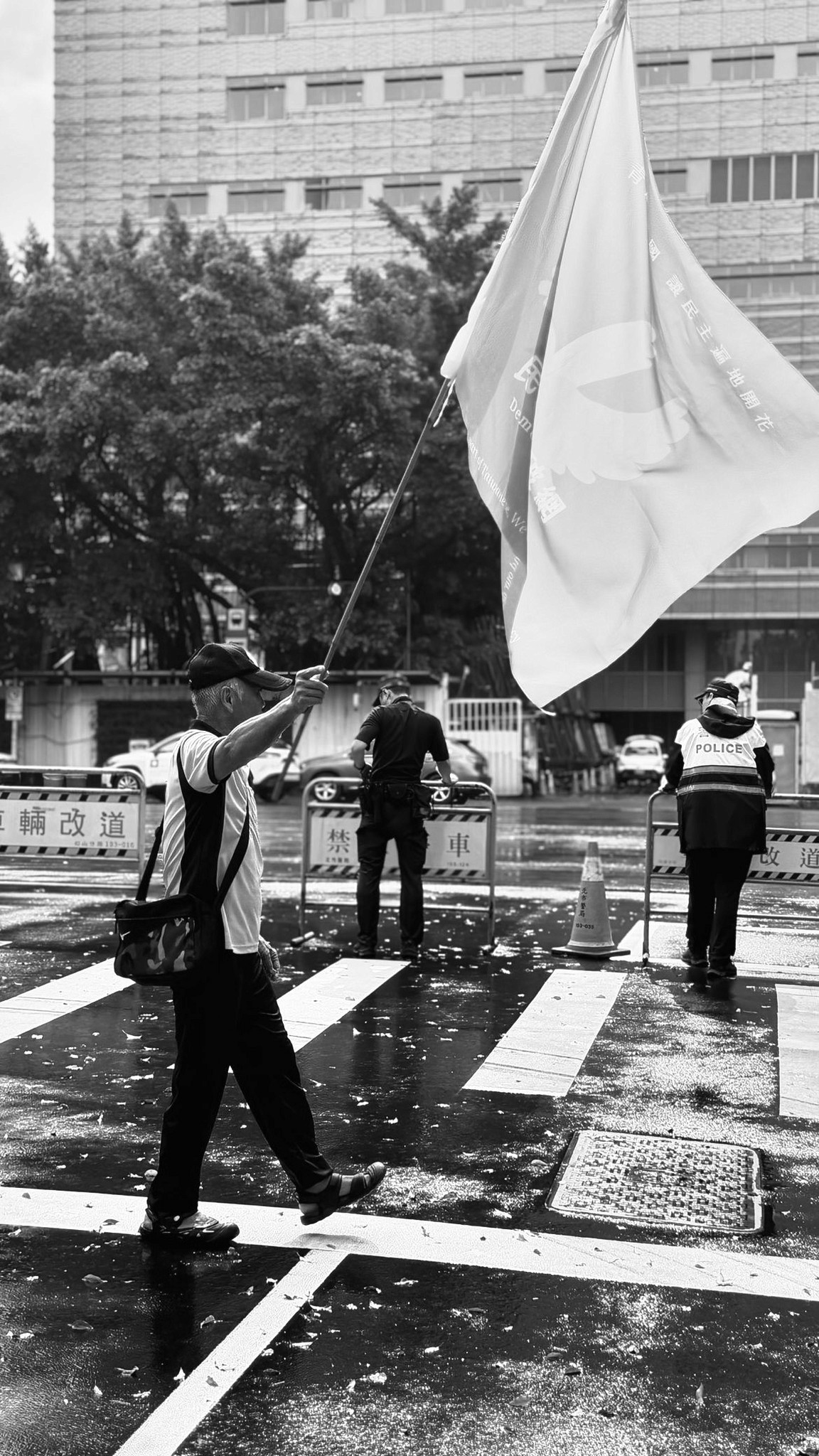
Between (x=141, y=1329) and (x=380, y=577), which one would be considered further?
(x=380, y=577)

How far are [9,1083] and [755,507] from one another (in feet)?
14.2

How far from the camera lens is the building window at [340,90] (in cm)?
6525

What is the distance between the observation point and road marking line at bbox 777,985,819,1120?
6.70 meters

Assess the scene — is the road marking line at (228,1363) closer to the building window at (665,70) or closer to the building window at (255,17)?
the building window at (665,70)

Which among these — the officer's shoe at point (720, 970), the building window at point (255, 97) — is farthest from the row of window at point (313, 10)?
the officer's shoe at point (720, 970)

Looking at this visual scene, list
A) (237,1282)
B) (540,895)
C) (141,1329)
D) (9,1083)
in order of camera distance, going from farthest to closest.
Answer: (540,895) → (9,1083) → (237,1282) → (141,1329)

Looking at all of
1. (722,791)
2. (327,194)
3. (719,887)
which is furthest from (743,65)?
(719,887)

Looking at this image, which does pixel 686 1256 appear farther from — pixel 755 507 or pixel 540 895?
pixel 540 895

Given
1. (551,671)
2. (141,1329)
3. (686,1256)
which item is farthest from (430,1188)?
(551,671)

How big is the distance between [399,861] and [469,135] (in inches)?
2352

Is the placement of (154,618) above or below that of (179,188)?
below

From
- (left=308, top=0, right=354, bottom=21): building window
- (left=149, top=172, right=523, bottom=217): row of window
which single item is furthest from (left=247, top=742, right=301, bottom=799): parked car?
(left=308, top=0, right=354, bottom=21): building window

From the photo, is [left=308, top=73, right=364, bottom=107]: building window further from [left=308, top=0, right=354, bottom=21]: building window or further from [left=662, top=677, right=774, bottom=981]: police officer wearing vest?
[left=662, top=677, right=774, bottom=981]: police officer wearing vest

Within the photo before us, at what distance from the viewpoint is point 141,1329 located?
4133 mm
